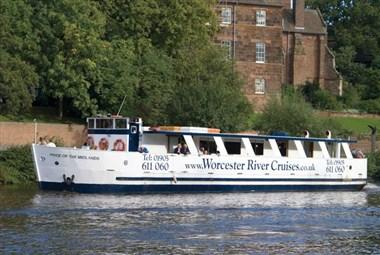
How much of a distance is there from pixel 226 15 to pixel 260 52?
5.01 meters

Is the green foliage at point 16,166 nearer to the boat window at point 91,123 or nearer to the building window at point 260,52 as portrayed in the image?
the boat window at point 91,123

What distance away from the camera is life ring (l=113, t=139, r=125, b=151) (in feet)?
163

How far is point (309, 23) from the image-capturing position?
10162 cm

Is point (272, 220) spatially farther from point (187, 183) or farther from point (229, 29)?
point (229, 29)

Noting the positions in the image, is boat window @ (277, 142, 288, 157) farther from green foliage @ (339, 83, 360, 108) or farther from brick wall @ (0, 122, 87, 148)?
green foliage @ (339, 83, 360, 108)

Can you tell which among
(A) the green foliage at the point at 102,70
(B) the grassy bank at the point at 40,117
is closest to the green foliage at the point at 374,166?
(A) the green foliage at the point at 102,70

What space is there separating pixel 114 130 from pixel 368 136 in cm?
3403

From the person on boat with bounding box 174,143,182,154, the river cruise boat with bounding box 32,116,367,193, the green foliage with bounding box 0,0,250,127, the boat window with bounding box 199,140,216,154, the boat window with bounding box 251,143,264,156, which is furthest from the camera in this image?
the green foliage with bounding box 0,0,250,127

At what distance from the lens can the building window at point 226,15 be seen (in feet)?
297

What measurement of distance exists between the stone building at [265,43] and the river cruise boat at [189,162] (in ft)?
102

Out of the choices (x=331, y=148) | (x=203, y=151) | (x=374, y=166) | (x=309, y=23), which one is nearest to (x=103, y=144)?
(x=203, y=151)

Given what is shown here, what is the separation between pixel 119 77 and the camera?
220 feet

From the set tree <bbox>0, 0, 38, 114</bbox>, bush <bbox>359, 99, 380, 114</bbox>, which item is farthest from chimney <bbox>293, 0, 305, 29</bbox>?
tree <bbox>0, 0, 38, 114</bbox>

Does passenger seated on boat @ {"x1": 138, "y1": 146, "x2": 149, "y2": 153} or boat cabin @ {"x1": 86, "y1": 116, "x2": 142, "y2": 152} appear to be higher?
boat cabin @ {"x1": 86, "y1": 116, "x2": 142, "y2": 152}
